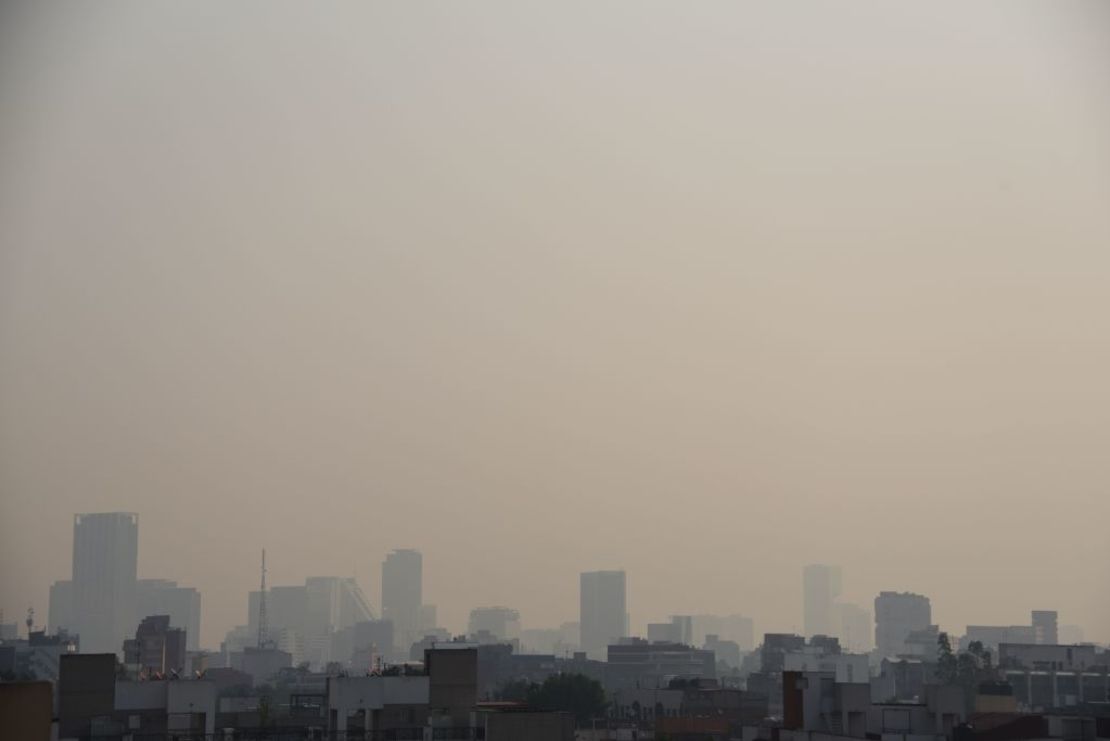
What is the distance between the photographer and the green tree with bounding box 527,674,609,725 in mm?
78625

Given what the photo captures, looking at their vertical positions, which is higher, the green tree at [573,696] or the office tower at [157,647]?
the office tower at [157,647]

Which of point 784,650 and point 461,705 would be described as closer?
point 461,705

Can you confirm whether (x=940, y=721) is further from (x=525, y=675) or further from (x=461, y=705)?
(x=525, y=675)

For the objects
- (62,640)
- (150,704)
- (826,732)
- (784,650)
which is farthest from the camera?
(784,650)

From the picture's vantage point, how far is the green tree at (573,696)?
78625 mm

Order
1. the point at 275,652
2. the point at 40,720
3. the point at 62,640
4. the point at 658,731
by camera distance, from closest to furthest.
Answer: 1. the point at 40,720
2. the point at 658,731
3. the point at 62,640
4. the point at 275,652

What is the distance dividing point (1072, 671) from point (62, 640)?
232ft

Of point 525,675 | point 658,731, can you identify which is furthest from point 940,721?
point 525,675

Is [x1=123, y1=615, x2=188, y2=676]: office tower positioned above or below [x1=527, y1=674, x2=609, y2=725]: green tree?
above

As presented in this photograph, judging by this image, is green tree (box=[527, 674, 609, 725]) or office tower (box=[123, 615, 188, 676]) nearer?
green tree (box=[527, 674, 609, 725])

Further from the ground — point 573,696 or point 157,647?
point 157,647

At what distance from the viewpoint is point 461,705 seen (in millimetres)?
34906

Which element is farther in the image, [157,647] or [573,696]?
[157,647]

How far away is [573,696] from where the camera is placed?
79.5 m
